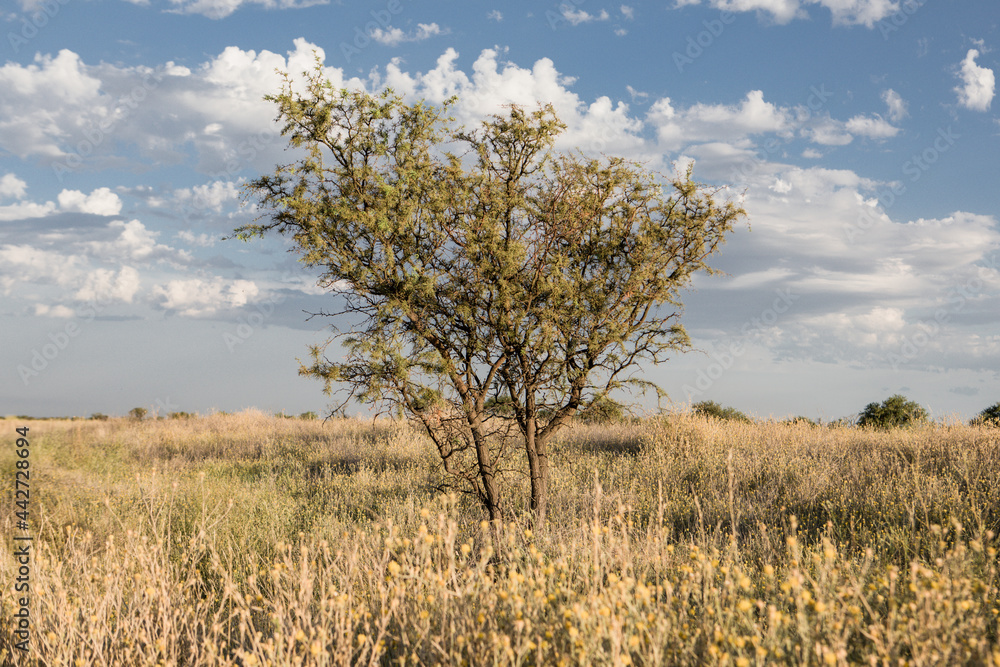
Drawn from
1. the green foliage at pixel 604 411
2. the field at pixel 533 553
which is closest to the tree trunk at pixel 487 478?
the field at pixel 533 553

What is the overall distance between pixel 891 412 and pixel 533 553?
65.1 ft

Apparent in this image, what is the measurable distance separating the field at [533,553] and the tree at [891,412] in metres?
A: 5.66

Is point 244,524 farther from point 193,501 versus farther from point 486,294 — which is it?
point 486,294

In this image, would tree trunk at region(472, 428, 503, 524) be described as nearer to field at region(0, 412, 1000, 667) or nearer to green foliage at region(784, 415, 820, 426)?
field at region(0, 412, 1000, 667)

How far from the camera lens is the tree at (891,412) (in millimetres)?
18844

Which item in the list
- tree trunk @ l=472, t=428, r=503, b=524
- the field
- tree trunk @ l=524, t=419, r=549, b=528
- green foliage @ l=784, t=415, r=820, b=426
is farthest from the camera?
green foliage @ l=784, t=415, r=820, b=426

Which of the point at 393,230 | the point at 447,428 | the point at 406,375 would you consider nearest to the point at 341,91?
the point at 393,230

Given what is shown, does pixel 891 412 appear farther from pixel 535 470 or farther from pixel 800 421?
pixel 535 470

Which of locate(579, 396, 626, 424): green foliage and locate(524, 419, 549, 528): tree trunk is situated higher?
locate(579, 396, 626, 424): green foliage

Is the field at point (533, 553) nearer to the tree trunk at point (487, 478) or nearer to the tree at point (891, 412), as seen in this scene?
the tree trunk at point (487, 478)

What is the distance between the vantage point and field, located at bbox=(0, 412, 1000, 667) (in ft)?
10.0

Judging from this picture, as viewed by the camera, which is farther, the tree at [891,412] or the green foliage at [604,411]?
the tree at [891,412]

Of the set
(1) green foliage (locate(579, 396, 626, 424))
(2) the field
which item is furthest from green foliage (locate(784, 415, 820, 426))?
(1) green foliage (locate(579, 396, 626, 424))

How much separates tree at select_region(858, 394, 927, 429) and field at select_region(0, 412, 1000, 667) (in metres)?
5.66
